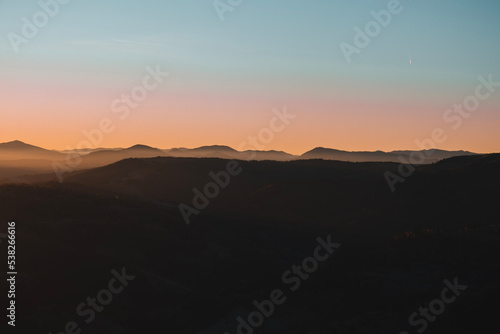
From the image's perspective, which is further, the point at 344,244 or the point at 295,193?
the point at 295,193

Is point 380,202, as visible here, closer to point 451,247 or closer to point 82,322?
point 451,247

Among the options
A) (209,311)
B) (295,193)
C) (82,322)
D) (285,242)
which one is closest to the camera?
(82,322)

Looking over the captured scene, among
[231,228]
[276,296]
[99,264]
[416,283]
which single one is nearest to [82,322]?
[99,264]

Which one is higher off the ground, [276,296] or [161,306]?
[161,306]

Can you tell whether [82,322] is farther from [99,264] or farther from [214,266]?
[214,266]

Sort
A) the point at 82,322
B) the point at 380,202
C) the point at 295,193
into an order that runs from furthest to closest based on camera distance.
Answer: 1. the point at 295,193
2. the point at 380,202
3. the point at 82,322

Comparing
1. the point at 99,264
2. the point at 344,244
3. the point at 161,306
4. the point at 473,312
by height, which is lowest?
the point at 473,312
